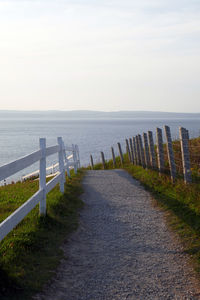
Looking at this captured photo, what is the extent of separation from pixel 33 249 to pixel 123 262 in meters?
1.34

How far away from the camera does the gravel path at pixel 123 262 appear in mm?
4867

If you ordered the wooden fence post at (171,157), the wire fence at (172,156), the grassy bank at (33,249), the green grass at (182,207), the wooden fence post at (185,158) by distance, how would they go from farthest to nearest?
the wooden fence post at (171,157) → the wire fence at (172,156) → the wooden fence post at (185,158) → the green grass at (182,207) → the grassy bank at (33,249)

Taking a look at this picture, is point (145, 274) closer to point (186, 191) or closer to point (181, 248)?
point (181, 248)

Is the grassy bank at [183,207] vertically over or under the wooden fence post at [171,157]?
under

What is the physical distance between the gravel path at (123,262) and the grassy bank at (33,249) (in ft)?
0.57

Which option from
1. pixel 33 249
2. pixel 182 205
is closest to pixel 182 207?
pixel 182 205

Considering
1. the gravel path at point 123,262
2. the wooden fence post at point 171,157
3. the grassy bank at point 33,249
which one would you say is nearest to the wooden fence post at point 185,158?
the wooden fence post at point 171,157

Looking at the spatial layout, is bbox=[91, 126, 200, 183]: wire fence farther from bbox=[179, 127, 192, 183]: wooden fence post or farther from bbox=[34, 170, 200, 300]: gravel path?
bbox=[34, 170, 200, 300]: gravel path

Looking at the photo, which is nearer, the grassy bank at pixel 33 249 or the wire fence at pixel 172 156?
the grassy bank at pixel 33 249

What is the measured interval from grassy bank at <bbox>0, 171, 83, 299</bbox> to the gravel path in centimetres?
17

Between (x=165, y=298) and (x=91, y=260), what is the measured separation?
164 centimetres

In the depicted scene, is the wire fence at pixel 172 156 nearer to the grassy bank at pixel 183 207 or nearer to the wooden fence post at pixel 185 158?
the wooden fence post at pixel 185 158

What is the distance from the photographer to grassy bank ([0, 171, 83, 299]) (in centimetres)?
474

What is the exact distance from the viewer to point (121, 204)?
10703mm
